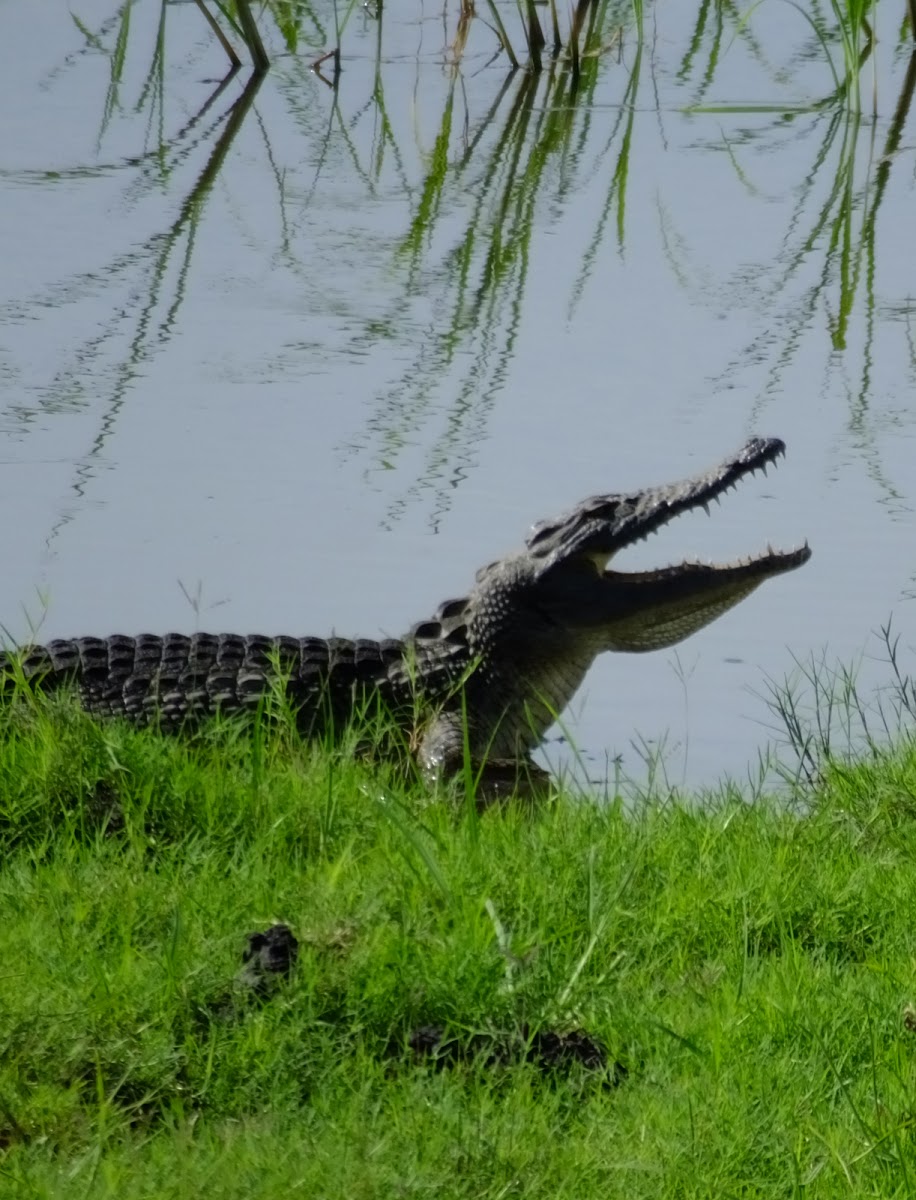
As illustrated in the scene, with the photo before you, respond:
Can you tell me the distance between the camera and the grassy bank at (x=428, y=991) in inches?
98.3

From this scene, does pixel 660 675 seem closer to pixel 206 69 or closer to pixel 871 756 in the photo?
pixel 871 756

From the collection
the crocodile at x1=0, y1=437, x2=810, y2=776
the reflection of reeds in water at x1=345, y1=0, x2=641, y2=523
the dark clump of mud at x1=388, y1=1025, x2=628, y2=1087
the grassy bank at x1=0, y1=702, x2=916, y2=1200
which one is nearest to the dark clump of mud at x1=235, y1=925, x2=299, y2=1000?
the grassy bank at x1=0, y1=702, x2=916, y2=1200

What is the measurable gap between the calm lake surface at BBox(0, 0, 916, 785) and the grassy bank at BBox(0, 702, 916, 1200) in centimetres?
113

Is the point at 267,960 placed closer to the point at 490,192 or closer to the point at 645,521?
the point at 645,521

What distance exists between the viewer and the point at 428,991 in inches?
113

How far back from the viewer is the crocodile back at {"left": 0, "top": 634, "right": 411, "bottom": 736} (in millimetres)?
4883

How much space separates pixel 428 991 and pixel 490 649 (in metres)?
2.51

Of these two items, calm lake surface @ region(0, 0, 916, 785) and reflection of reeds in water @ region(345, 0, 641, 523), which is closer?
calm lake surface @ region(0, 0, 916, 785)

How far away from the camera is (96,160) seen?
Result: 886 cm

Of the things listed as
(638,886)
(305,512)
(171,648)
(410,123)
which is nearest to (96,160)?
(410,123)

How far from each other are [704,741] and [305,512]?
1.53 metres

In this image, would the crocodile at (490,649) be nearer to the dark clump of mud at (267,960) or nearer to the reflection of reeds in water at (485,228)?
the reflection of reeds in water at (485,228)

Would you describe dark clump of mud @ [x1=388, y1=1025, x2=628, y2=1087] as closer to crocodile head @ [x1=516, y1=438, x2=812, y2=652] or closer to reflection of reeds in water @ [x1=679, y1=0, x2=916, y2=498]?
crocodile head @ [x1=516, y1=438, x2=812, y2=652]

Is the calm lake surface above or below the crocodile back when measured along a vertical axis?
above
